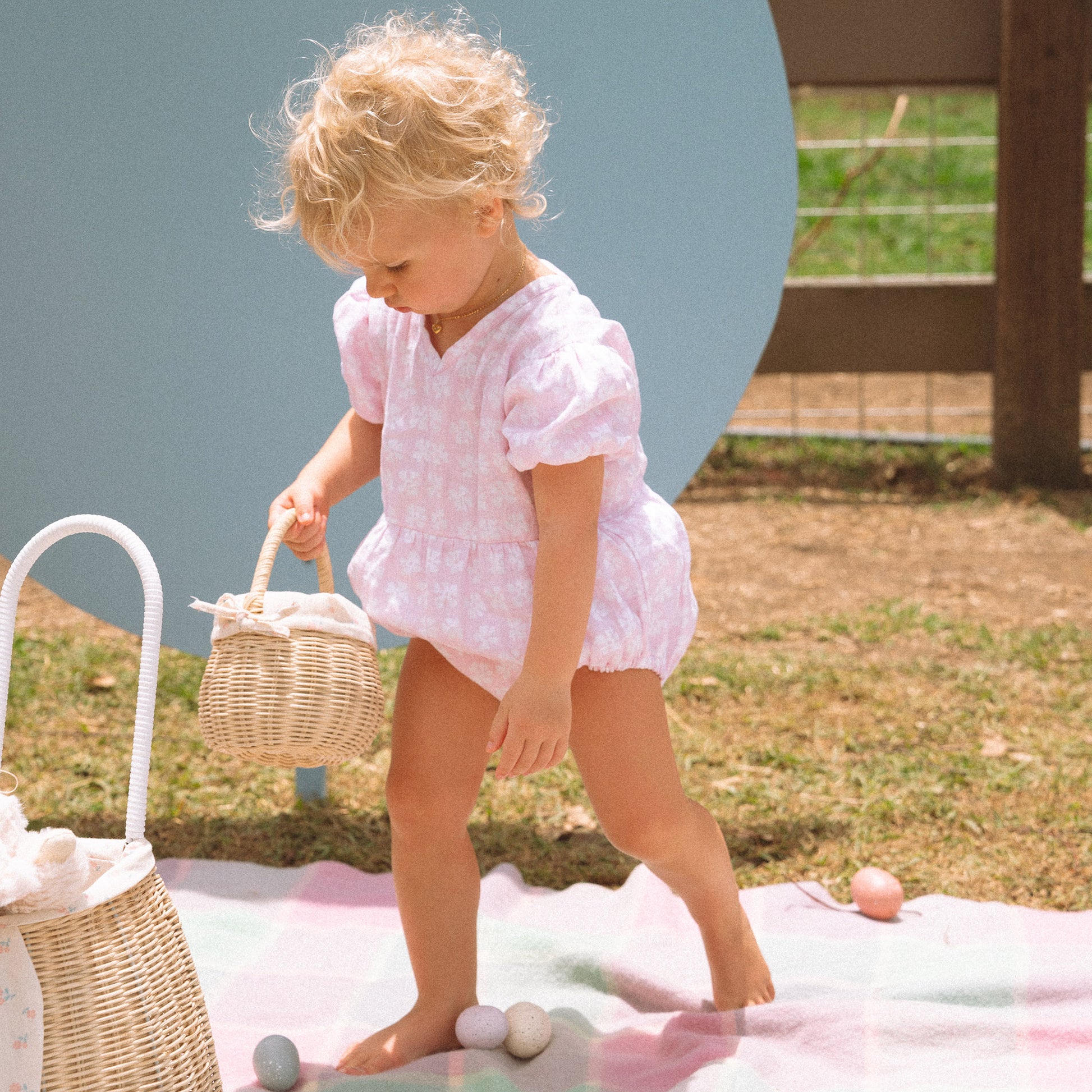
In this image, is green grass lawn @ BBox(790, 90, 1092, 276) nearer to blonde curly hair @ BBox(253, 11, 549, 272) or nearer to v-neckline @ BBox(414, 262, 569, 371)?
v-neckline @ BBox(414, 262, 569, 371)

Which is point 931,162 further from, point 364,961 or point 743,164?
point 364,961

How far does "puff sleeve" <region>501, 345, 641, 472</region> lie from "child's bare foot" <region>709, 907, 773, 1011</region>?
0.76 meters

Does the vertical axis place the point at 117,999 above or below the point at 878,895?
above

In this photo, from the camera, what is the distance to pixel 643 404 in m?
2.63

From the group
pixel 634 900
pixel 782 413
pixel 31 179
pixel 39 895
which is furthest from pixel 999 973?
pixel 782 413

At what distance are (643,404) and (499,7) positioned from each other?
0.76 m

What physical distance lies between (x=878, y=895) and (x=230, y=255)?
1.64 metres

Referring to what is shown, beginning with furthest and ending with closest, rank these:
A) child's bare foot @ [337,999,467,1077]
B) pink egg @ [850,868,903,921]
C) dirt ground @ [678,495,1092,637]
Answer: dirt ground @ [678,495,1092,637] → pink egg @ [850,868,903,921] → child's bare foot @ [337,999,467,1077]

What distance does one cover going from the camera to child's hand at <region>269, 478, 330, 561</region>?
1850 millimetres

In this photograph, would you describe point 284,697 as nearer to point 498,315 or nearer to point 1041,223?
point 498,315

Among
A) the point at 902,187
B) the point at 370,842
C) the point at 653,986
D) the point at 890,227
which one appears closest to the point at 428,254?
the point at 653,986

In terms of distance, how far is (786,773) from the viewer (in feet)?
9.67

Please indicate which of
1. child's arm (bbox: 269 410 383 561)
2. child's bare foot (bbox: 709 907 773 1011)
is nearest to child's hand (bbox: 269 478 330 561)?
child's arm (bbox: 269 410 383 561)

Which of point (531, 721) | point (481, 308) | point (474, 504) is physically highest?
point (481, 308)
